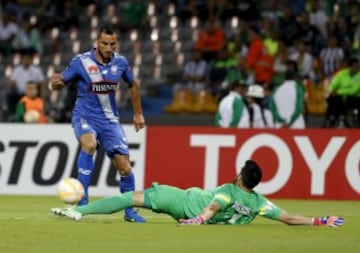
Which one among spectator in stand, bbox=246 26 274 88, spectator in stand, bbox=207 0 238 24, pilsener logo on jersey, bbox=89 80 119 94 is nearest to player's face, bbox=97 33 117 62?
pilsener logo on jersey, bbox=89 80 119 94

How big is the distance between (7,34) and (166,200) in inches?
681

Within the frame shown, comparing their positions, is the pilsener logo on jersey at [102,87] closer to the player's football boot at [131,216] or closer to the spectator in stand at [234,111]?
the player's football boot at [131,216]

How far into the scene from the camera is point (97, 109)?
49.7 ft

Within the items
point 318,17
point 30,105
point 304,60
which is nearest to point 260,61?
point 304,60

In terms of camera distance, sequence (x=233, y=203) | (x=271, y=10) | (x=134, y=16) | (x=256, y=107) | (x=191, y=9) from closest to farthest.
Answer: (x=233, y=203) → (x=256, y=107) → (x=271, y=10) → (x=191, y=9) → (x=134, y=16)

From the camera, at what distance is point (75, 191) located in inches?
541

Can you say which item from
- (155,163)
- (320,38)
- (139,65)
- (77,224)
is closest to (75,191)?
(77,224)

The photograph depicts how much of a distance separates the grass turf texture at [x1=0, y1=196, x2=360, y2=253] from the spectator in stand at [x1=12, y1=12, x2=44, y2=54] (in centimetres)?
1484

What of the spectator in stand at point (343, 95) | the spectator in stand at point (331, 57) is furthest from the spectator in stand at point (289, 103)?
the spectator in stand at point (331, 57)

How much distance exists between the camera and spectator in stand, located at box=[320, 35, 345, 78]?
26344 mm

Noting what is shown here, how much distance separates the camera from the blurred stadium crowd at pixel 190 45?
2650 centimetres

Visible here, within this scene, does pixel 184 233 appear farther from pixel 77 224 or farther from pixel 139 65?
pixel 139 65

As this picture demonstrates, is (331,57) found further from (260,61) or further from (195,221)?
(195,221)

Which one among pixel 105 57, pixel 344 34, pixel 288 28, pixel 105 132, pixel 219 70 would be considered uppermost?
pixel 288 28
